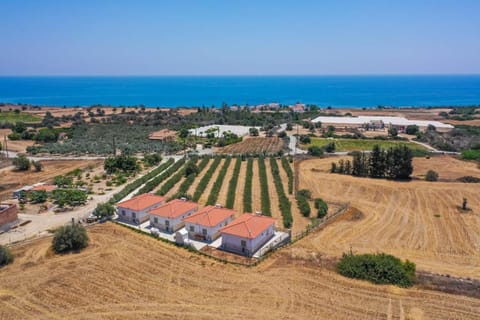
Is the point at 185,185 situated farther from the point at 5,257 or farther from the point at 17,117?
the point at 17,117

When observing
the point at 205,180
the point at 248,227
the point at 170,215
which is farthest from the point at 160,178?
the point at 248,227

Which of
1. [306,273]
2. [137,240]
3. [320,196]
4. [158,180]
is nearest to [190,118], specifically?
[158,180]

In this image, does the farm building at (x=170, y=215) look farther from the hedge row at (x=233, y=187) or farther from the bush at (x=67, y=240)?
the bush at (x=67, y=240)

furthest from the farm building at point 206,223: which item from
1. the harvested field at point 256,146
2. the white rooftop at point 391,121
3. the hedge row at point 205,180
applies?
the white rooftop at point 391,121

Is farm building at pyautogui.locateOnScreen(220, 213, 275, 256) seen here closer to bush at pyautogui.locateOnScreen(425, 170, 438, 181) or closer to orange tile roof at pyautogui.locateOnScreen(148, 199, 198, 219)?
orange tile roof at pyautogui.locateOnScreen(148, 199, 198, 219)

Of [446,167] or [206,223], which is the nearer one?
[206,223]
